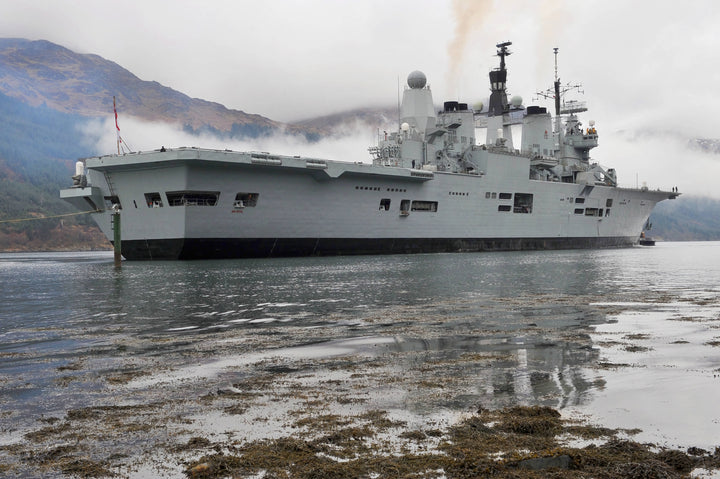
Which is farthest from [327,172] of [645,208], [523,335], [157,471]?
[645,208]

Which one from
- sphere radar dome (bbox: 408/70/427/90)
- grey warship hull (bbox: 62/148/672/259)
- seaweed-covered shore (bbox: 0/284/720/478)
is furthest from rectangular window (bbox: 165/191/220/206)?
seaweed-covered shore (bbox: 0/284/720/478)

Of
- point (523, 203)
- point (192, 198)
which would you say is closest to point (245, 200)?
point (192, 198)

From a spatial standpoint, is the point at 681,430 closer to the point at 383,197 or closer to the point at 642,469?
the point at 642,469

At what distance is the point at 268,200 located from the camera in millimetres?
33750

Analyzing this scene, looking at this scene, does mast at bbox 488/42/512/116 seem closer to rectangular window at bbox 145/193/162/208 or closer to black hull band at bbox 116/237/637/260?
black hull band at bbox 116/237/637/260

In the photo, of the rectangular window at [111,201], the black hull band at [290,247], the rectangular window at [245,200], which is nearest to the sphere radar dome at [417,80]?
the black hull band at [290,247]

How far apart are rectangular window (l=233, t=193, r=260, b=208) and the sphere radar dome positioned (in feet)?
61.1

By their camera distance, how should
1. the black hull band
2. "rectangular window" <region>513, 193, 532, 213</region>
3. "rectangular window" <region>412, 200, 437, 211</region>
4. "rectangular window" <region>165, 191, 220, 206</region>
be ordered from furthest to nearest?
1. "rectangular window" <region>513, 193, 532, 213</region>
2. "rectangular window" <region>412, 200, 437, 211</region>
3. the black hull band
4. "rectangular window" <region>165, 191, 220, 206</region>

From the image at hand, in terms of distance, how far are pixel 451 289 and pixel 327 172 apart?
61.5 feet

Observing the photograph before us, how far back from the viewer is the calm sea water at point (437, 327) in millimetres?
5305

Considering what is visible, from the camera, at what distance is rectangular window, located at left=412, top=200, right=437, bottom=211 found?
135 feet

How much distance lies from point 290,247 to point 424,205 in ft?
34.8

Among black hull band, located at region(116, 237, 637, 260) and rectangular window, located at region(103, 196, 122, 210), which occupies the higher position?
rectangular window, located at region(103, 196, 122, 210)

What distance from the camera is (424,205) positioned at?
4166cm
